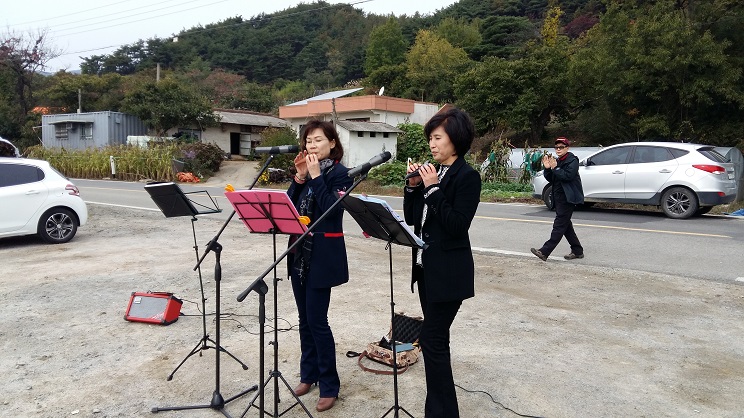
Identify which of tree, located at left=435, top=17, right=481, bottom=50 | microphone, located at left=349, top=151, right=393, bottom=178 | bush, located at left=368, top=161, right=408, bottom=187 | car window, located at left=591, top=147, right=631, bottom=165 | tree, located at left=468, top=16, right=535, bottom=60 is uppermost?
tree, located at left=435, top=17, right=481, bottom=50

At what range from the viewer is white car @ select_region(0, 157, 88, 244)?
9.84 meters

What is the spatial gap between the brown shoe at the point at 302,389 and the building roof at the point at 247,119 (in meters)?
34.3

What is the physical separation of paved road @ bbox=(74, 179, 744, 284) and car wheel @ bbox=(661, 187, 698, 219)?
28 cm

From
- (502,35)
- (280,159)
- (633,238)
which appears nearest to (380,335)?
(633,238)

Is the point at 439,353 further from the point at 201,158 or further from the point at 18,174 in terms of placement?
the point at 201,158

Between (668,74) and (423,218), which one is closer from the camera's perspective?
(423,218)

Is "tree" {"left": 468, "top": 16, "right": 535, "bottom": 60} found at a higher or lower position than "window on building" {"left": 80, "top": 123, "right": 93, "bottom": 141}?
higher

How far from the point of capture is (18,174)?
10.0 m

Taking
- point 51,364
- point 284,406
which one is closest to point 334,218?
point 284,406

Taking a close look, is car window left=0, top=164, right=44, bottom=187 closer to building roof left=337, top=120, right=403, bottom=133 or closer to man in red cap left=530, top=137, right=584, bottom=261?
man in red cap left=530, top=137, right=584, bottom=261

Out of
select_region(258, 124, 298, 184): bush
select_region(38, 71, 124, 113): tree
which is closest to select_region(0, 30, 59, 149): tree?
select_region(38, 71, 124, 113): tree

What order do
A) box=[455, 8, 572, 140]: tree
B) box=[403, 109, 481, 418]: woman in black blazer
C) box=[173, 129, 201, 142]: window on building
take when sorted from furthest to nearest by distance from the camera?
box=[173, 129, 201, 142]: window on building → box=[455, 8, 572, 140]: tree → box=[403, 109, 481, 418]: woman in black blazer

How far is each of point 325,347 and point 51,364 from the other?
2.57m

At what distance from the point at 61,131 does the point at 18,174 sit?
113 feet
